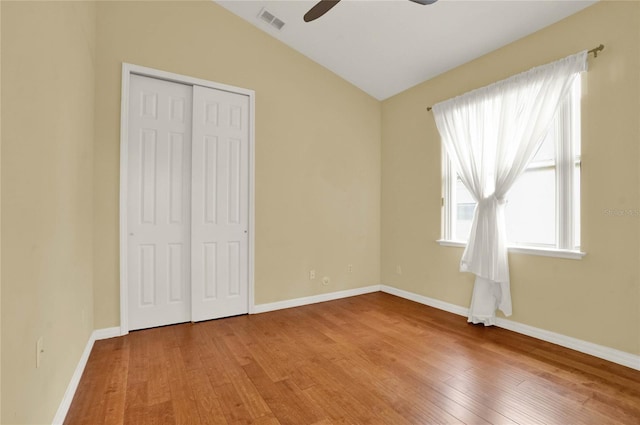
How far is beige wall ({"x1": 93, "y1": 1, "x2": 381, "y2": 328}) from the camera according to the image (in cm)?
290

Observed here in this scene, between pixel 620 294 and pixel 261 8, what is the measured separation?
4346 mm

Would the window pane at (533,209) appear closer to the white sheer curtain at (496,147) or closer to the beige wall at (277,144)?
the white sheer curtain at (496,147)

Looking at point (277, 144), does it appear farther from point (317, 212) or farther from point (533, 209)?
point (533, 209)

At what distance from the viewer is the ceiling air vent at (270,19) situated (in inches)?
135

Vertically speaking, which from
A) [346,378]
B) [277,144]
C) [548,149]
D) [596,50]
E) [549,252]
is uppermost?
[596,50]

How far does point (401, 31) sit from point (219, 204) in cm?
275

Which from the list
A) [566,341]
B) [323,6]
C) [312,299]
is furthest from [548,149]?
[312,299]

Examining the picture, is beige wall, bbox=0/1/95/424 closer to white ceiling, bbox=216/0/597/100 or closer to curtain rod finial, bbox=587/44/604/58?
white ceiling, bbox=216/0/597/100

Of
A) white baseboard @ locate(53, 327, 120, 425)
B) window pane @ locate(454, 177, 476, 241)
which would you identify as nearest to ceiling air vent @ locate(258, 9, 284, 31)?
window pane @ locate(454, 177, 476, 241)

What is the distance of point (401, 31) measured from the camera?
3.24m

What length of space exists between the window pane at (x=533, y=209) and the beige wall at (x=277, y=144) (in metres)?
1.94

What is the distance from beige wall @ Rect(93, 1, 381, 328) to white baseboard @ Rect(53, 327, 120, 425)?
89 millimetres

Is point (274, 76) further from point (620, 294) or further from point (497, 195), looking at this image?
point (620, 294)

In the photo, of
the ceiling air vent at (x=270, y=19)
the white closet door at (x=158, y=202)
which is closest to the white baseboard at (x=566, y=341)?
the white closet door at (x=158, y=202)
